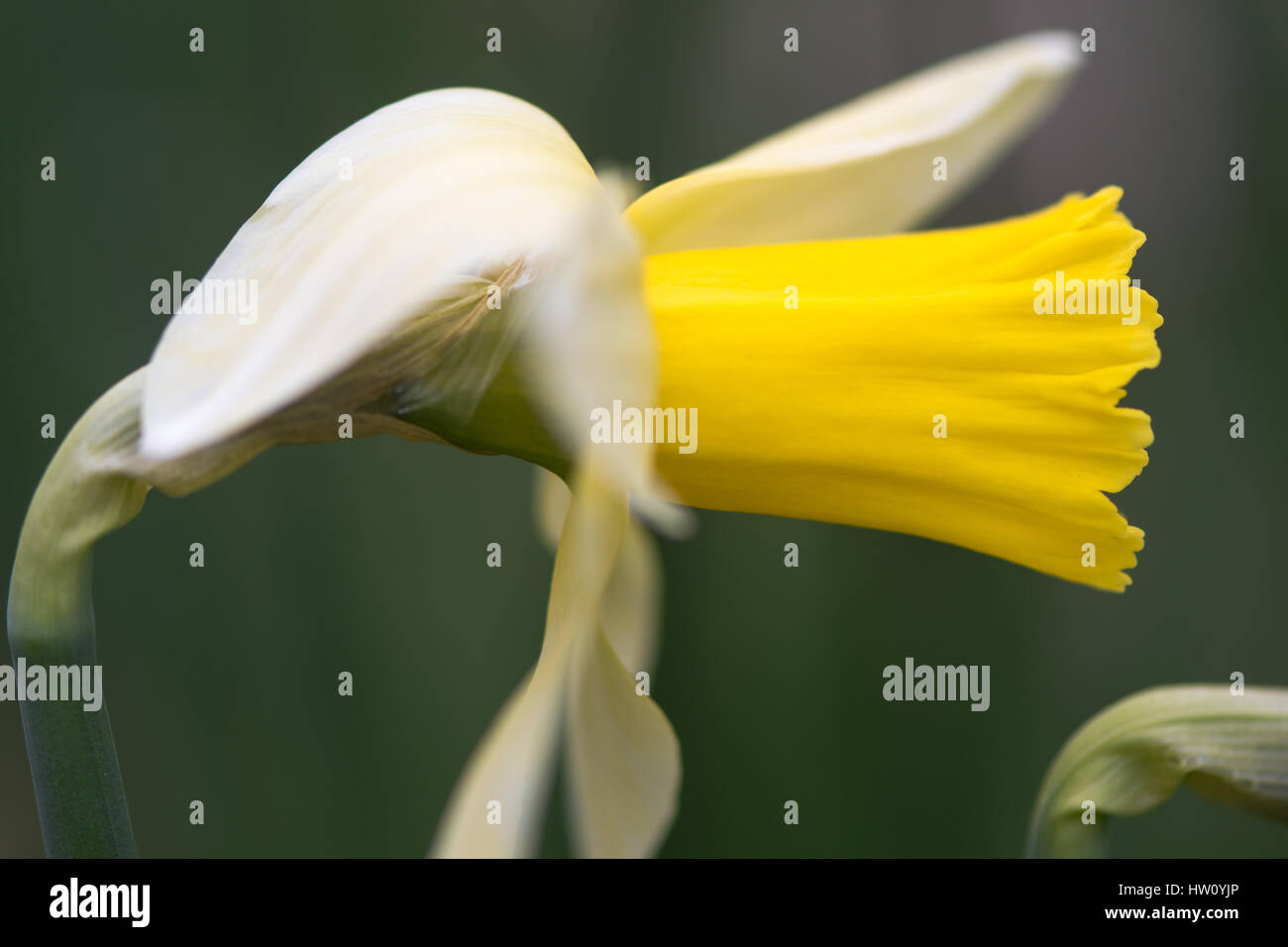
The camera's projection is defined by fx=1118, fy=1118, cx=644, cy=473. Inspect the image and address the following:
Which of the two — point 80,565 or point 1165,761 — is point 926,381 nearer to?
point 1165,761

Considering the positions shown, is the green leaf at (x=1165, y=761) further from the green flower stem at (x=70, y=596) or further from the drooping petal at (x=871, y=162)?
the green flower stem at (x=70, y=596)

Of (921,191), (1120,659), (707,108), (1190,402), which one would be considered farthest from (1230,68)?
(921,191)

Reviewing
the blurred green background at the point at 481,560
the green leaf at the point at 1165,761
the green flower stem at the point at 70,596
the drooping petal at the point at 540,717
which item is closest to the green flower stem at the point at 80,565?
the green flower stem at the point at 70,596

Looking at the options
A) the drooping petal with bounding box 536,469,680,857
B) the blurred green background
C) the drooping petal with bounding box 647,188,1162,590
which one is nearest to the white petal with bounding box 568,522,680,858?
the drooping petal with bounding box 536,469,680,857

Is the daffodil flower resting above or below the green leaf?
above

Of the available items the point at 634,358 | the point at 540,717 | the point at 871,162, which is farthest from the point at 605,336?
the point at 871,162

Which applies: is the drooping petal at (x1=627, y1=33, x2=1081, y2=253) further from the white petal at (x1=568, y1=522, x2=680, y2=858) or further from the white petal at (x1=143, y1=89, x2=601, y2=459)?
the white petal at (x1=568, y1=522, x2=680, y2=858)
